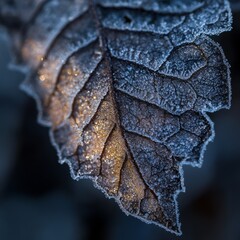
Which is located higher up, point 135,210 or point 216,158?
point 216,158

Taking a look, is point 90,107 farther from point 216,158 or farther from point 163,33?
point 216,158

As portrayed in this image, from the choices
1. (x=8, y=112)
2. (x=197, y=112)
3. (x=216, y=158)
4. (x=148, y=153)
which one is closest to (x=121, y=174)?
(x=148, y=153)

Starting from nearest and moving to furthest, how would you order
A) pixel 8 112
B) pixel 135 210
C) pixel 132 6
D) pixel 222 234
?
pixel 135 210 < pixel 132 6 < pixel 222 234 < pixel 8 112

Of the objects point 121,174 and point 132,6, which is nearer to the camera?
point 121,174

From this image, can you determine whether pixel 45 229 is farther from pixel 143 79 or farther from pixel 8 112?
pixel 143 79

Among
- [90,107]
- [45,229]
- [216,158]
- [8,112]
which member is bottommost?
[45,229]

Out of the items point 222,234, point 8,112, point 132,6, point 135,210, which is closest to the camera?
point 135,210

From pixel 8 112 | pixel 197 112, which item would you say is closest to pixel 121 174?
pixel 197 112
